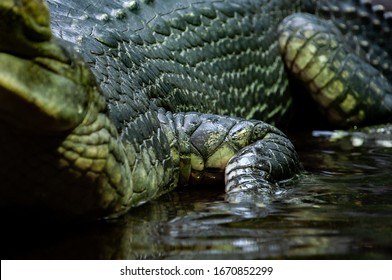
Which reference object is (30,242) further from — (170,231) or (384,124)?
(384,124)

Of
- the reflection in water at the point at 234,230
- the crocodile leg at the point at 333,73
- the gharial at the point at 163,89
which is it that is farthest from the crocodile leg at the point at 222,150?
the crocodile leg at the point at 333,73

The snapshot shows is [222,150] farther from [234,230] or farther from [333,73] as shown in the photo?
[333,73]

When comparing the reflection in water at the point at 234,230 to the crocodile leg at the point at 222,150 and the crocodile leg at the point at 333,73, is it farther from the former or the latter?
the crocodile leg at the point at 333,73

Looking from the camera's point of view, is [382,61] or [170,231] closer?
[170,231]

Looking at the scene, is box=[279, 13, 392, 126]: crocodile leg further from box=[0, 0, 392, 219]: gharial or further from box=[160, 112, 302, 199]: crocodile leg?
box=[160, 112, 302, 199]: crocodile leg

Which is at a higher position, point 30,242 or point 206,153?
point 206,153

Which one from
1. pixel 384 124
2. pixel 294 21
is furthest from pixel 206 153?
pixel 384 124

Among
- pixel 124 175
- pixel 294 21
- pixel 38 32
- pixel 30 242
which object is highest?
pixel 294 21
